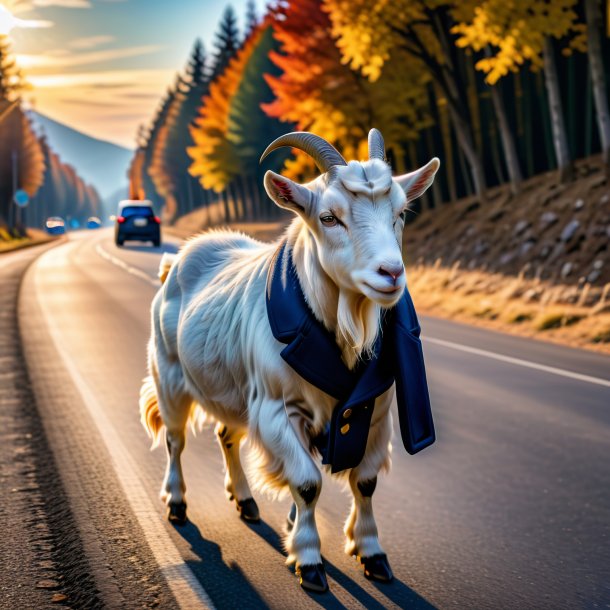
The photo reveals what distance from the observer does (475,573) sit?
4816 mm

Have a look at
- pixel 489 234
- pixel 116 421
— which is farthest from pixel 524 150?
pixel 116 421

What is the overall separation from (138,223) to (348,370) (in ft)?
132

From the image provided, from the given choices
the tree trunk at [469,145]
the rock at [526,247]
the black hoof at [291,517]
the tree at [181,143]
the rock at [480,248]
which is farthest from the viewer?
the tree at [181,143]

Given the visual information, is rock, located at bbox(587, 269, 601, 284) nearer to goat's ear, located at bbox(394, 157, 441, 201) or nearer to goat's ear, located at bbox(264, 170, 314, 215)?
goat's ear, located at bbox(394, 157, 441, 201)

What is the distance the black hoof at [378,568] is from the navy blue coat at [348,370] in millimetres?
527

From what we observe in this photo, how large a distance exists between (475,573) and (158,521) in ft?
6.09

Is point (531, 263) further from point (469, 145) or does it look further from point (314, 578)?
point (314, 578)

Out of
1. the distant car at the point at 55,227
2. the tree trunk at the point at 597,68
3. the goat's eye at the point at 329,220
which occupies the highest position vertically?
the tree trunk at the point at 597,68

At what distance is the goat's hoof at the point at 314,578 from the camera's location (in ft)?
14.6

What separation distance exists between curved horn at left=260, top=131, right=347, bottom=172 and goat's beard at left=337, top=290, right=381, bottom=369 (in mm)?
553

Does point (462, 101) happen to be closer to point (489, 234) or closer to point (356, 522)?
point (489, 234)

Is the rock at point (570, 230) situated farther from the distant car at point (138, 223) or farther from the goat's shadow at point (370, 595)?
the distant car at point (138, 223)

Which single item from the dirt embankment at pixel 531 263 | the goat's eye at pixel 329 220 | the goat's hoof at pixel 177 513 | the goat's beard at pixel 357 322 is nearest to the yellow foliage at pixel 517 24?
the dirt embankment at pixel 531 263

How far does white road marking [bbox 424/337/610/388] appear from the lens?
10.6 meters
